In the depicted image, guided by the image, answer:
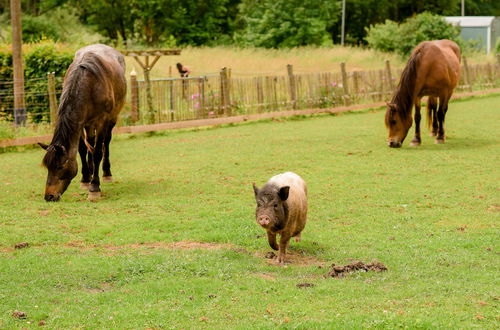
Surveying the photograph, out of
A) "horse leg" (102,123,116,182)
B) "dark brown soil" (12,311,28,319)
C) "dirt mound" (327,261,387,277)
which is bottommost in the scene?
"dark brown soil" (12,311,28,319)

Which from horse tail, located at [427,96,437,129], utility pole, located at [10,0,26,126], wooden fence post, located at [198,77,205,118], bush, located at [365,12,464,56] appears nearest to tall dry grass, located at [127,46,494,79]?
bush, located at [365,12,464,56]

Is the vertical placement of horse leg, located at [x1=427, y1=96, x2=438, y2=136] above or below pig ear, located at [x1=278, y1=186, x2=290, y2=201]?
above

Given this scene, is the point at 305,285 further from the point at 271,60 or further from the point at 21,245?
the point at 271,60

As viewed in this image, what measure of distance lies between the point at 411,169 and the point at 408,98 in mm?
2603

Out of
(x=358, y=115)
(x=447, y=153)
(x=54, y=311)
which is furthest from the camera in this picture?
(x=358, y=115)

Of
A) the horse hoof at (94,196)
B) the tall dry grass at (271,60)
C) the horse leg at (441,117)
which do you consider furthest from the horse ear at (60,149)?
the tall dry grass at (271,60)

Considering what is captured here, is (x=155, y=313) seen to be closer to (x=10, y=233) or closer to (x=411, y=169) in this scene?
(x=10, y=233)

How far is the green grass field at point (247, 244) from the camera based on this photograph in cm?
589

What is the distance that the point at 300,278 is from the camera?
269 inches

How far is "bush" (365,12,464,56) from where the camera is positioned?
136ft

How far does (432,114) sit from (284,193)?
1055cm

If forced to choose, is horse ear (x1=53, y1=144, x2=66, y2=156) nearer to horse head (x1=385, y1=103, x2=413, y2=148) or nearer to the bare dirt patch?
the bare dirt patch

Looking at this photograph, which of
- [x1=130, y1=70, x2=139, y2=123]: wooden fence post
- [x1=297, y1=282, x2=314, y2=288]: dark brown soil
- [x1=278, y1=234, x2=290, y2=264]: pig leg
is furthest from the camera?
[x1=130, y1=70, x2=139, y2=123]: wooden fence post

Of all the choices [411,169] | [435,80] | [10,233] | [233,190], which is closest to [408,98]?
[435,80]
